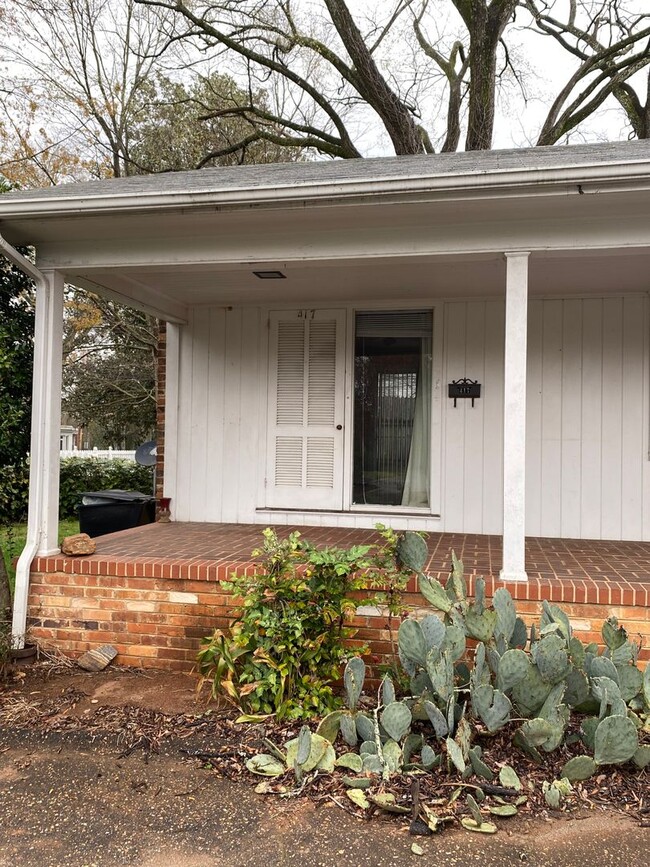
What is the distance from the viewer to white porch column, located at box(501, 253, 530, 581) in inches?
143

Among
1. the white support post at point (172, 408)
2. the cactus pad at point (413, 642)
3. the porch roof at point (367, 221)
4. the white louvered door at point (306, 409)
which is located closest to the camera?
the cactus pad at point (413, 642)

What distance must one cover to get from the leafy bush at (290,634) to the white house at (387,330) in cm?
111

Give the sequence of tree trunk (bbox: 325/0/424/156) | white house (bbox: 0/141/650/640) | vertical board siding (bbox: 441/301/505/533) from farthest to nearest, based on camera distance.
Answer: tree trunk (bbox: 325/0/424/156) → vertical board siding (bbox: 441/301/505/533) → white house (bbox: 0/141/650/640)

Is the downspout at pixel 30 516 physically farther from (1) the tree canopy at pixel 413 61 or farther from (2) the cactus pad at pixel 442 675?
(1) the tree canopy at pixel 413 61

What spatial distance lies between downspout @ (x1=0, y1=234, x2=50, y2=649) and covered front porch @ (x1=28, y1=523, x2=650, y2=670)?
6cm

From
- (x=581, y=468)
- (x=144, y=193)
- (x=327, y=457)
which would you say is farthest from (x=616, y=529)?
(x=144, y=193)

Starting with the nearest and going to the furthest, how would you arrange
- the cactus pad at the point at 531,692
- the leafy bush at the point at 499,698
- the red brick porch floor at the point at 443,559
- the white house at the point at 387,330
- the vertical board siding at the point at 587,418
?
the leafy bush at the point at 499,698 → the cactus pad at the point at 531,692 → the red brick porch floor at the point at 443,559 → the white house at the point at 387,330 → the vertical board siding at the point at 587,418

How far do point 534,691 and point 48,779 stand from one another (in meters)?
2.09

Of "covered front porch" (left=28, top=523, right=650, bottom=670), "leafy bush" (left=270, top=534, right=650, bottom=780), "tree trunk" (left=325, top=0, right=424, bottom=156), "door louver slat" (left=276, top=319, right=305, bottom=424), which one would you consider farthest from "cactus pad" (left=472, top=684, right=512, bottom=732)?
"tree trunk" (left=325, top=0, right=424, bottom=156)

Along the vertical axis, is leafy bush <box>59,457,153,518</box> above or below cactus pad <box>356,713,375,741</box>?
above

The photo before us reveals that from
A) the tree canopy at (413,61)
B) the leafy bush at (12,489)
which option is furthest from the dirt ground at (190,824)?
the tree canopy at (413,61)

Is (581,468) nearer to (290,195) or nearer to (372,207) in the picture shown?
(372,207)

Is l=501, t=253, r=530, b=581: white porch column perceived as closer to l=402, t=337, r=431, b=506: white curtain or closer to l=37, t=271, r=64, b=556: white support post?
l=402, t=337, r=431, b=506: white curtain

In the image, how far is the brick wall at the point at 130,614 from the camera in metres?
3.86
